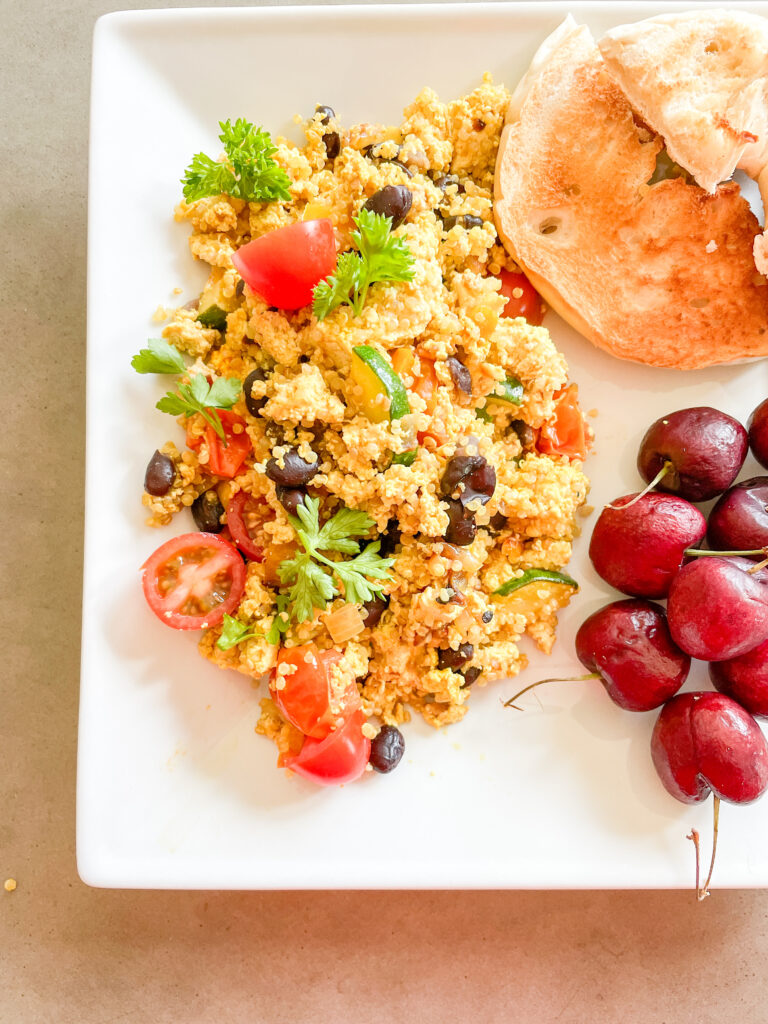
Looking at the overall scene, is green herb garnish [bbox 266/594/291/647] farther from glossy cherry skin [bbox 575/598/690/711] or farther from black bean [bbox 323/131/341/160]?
black bean [bbox 323/131/341/160]

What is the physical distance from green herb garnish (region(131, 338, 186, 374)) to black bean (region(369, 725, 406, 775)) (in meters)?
1.09

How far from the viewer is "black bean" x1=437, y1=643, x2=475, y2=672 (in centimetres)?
195

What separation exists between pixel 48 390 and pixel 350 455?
124 centimetres

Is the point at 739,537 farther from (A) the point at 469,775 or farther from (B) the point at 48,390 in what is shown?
(B) the point at 48,390

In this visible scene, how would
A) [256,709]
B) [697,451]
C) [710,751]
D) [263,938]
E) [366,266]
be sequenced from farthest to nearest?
[263,938], [256,709], [697,451], [710,751], [366,266]

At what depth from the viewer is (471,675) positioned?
2014 millimetres

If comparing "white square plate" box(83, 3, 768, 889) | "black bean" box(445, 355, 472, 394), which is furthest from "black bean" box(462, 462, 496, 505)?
"white square plate" box(83, 3, 768, 889)

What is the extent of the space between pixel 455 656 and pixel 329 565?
0.40 metres

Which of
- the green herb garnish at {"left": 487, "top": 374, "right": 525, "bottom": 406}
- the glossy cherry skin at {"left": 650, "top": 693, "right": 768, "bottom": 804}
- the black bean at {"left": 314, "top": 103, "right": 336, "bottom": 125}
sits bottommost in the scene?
the glossy cherry skin at {"left": 650, "top": 693, "right": 768, "bottom": 804}

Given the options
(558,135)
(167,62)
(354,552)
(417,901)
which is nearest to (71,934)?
(417,901)

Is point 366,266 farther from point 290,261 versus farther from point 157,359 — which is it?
point 157,359

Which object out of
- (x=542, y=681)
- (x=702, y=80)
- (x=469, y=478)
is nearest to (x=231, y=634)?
(x=469, y=478)

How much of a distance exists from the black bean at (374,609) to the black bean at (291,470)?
36 centimetres

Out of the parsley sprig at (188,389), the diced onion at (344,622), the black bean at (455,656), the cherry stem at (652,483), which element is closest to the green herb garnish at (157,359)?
the parsley sprig at (188,389)
